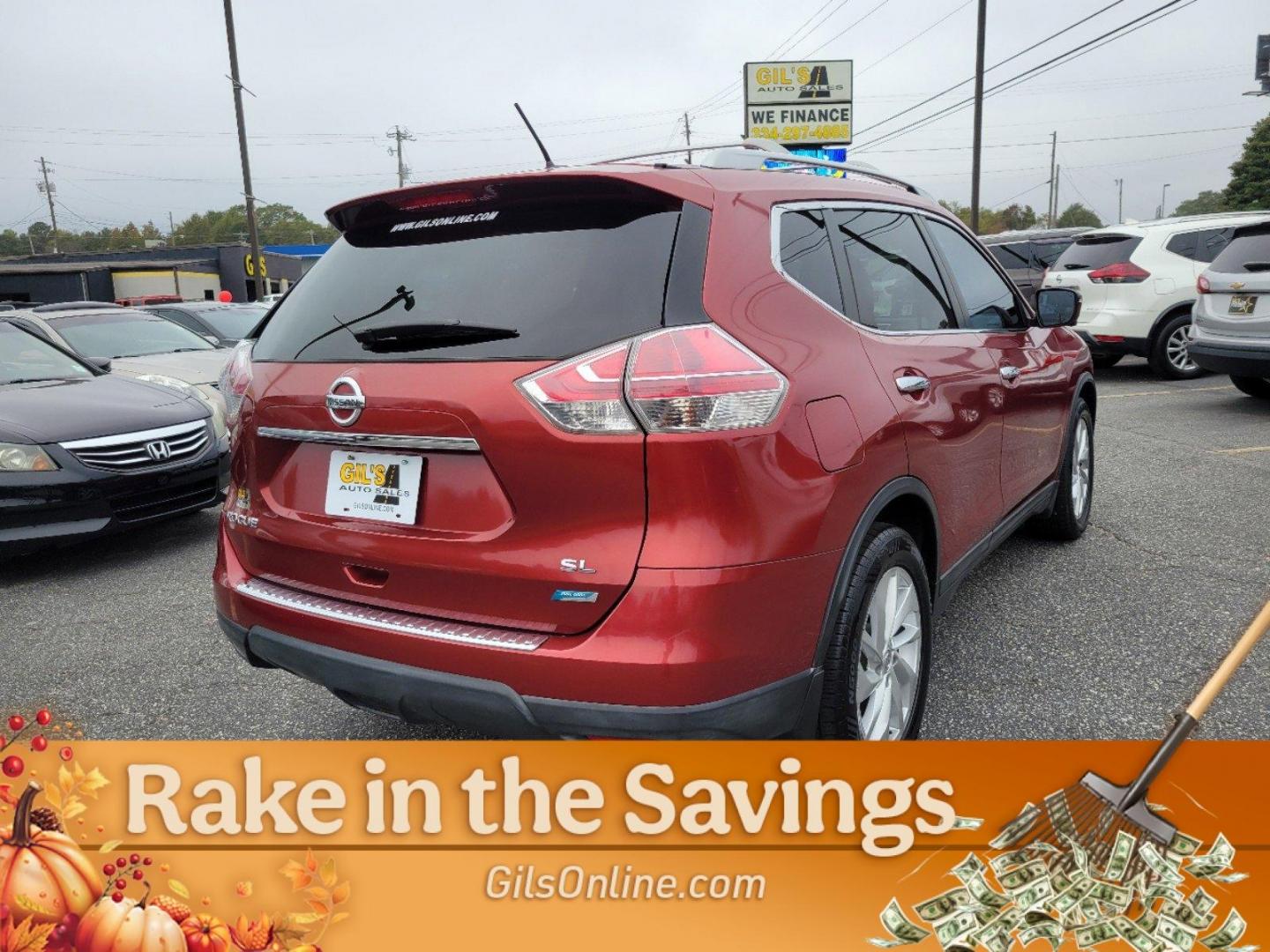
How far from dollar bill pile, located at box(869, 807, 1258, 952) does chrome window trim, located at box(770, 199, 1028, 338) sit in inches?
49.8

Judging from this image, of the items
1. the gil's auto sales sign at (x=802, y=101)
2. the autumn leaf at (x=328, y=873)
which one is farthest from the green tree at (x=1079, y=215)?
the autumn leaf at (x=328, y=873)

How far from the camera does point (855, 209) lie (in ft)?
9.27

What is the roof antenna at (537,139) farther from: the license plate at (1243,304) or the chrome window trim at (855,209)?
the license plate at (1243,304)

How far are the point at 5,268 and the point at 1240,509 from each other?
A: 47.8 metres

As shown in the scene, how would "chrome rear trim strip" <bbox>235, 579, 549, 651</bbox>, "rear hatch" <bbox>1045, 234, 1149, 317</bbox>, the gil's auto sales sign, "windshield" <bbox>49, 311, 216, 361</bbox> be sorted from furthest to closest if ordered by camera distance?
the gil's auto sales sign, "rear hatch" <bbox>1045, 234, 1149, 317</bbox>, "windshield" <bbox>49, 311, 216, 361</bbox>, "chrome rear trim strip" <bbox>235, 579, 549, 651</bbox>

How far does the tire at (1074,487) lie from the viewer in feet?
15.0

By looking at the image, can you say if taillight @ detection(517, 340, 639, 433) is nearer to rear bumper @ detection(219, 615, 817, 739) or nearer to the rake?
rear bumper @ detection(219, 615, 817, 739)

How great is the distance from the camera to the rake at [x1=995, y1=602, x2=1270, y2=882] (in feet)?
6.13

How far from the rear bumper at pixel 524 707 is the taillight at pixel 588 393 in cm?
57

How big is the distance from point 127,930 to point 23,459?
376cm

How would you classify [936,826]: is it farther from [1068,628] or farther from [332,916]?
[1068,628]

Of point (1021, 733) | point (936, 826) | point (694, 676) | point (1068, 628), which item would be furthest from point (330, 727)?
point (1068, 628)

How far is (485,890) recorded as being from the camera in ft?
6.43

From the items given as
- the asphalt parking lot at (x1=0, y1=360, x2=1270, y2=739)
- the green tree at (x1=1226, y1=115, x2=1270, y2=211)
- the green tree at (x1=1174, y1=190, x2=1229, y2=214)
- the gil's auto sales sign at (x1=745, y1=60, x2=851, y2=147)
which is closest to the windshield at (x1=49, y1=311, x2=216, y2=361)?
the asphalt parking lot at (x1=0, y1=360, x2=1270, y2=739)
